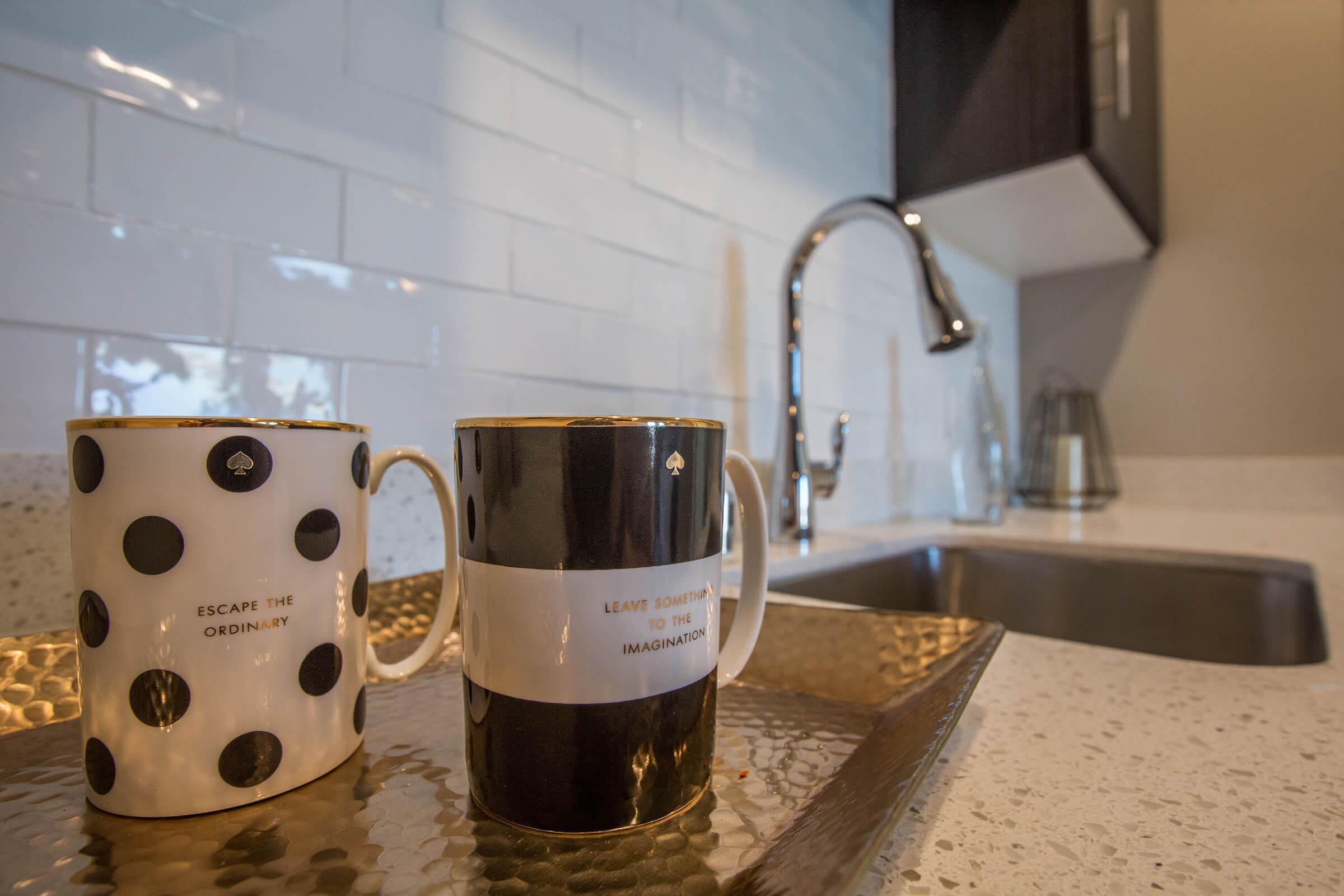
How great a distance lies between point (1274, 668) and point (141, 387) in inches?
29.9

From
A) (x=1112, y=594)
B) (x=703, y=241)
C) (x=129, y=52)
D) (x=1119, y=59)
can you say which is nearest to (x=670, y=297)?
(x=703, y=241)

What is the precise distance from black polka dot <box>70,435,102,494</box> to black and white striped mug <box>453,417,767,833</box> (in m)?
0.12

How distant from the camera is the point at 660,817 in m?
0.24

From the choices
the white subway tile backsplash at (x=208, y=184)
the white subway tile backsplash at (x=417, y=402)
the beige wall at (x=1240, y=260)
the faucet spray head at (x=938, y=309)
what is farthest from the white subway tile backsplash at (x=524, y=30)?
the beige wall at (x=1240, y=260)

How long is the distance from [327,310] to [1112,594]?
3.00 ft

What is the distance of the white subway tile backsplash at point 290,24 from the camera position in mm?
506

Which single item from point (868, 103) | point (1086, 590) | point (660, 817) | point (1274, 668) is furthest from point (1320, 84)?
point (660, 817)

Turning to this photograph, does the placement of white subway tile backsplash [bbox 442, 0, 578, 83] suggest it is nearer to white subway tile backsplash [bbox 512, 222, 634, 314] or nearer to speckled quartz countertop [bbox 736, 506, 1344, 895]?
white subway tile backsplash [bbox 512, 222, 634, 314]

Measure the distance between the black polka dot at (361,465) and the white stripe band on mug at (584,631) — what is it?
77 millimetres

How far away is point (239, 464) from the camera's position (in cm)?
24

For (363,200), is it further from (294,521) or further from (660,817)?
(660,817)

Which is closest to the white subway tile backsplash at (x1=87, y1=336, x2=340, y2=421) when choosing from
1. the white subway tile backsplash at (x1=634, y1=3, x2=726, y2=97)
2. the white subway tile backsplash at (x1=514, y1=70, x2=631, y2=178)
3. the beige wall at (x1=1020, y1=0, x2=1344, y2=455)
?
the white subway tile backsplash at (x1=514, y1=70, x2=631, y2=178)

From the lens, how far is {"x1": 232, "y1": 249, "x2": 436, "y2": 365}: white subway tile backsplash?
520mm

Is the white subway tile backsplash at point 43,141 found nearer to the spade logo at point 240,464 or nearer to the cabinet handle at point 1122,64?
the spade logo at point 240,464
